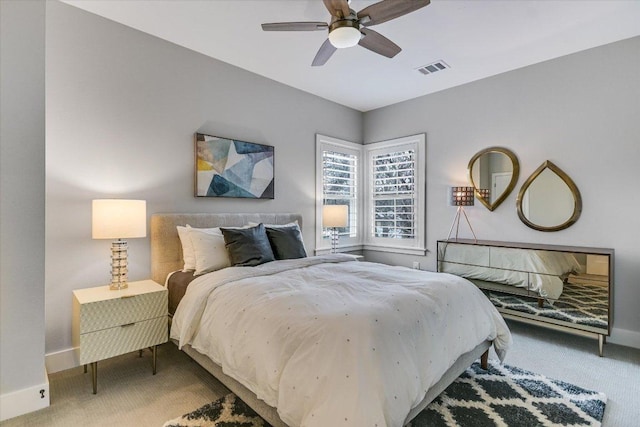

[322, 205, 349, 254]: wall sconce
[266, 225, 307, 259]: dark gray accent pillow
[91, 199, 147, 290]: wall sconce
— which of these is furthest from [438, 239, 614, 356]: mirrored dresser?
[91, 199, 147, 290]: wall sconce

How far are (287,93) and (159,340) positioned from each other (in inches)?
128

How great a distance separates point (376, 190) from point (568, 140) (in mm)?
2522

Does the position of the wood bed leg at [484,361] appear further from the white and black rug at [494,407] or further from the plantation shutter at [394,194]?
the plantation shutter at [394,194]

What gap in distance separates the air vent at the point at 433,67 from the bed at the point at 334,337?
A: 2433mm

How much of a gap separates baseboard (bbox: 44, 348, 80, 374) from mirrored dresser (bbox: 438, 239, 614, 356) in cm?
392

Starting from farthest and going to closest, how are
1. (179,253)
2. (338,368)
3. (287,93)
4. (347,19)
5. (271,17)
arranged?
1. (287,93)
2. (179,253)
3. (271,17)
4. (347,19)
5. (338,368)

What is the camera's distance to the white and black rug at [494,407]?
1913 mm

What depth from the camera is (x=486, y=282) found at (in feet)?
11.8

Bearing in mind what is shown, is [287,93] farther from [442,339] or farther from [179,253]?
[442,339]

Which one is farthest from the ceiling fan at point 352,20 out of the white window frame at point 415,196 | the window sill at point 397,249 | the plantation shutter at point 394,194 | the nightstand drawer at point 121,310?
the window sill at point 397,249

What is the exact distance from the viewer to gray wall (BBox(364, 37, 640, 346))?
310 centimetres

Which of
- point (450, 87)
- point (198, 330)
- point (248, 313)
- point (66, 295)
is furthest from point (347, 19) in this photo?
point (66, 295)

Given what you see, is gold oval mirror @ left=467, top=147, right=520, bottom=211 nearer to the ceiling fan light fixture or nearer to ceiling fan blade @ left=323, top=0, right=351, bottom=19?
the ceiling fan light fixture

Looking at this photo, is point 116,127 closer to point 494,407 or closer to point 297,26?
point 297,26
